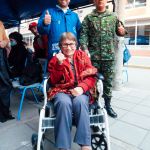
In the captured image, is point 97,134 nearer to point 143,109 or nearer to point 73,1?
point 143,109

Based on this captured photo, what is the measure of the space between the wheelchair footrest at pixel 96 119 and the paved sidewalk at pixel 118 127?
1.63 ft

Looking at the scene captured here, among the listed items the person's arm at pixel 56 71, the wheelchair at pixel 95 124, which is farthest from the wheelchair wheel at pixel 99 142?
the person's arm at pixel 56 71

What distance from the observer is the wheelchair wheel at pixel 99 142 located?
6.49 ft

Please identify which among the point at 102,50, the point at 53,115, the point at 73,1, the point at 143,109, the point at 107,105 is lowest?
the point at 143,109

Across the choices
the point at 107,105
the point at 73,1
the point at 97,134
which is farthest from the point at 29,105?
the point at 73,1

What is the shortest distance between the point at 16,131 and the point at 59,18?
5.32 feet

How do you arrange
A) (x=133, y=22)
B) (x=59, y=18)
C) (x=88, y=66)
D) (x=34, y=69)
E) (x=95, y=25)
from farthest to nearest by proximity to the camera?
(x=133, y=22) < (x=34, y=69) < (x=95, y=25) < (x=59, y=18) < (x=88, y=66)

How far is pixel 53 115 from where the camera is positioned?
2.08 m

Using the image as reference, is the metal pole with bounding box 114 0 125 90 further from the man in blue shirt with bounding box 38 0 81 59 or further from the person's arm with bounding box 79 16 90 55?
the man in blue shirt with bounding box 38 0 81 59

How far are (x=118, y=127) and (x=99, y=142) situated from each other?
0.83 metres

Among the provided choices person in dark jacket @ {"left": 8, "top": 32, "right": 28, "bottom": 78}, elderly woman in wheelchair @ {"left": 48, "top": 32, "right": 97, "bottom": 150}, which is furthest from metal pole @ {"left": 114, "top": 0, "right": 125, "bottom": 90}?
elderly woman in wheelchair @ {"left": 48, "top": 32, "right": 97, "bottom": 150}

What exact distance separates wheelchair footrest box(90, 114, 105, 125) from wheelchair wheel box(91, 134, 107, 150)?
5.7 inches

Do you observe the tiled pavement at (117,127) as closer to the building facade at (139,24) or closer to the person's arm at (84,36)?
the person's arm at (84,36)

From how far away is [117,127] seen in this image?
2777 mm
